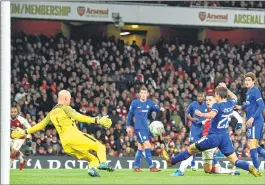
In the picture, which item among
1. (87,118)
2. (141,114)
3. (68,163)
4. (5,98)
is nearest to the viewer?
(5,98)

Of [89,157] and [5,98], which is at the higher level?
[5,98]

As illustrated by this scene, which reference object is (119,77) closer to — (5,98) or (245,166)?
(245,166)

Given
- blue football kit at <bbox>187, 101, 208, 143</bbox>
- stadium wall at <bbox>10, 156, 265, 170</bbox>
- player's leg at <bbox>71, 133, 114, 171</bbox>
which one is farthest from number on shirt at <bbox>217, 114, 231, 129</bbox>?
stadium wall at <bbox>10, 156, 265, 170</bbox>

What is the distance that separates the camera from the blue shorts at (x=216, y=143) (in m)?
14.9

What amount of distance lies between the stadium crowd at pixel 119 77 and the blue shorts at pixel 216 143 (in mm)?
9743

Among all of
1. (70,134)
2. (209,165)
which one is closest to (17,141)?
(70,134)

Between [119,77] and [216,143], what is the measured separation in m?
14.8

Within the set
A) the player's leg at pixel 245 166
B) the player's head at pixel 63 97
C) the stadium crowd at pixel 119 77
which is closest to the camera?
the player's leg at pixel 245 166

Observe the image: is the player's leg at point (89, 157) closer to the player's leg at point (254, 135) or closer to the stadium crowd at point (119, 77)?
the player's leg at point (254, 135)

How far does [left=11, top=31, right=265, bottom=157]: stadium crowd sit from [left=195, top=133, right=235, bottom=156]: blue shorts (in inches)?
384

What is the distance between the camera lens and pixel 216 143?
49.0 ft

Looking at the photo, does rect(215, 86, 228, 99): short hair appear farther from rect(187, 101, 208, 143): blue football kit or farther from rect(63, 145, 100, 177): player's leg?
rect(187, 101, 208, 143): blue football kit

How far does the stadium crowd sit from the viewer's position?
25.6 metres

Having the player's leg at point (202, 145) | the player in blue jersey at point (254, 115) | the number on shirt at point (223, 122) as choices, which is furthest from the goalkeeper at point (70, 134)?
the player in blue jersey at point (254, 115)
